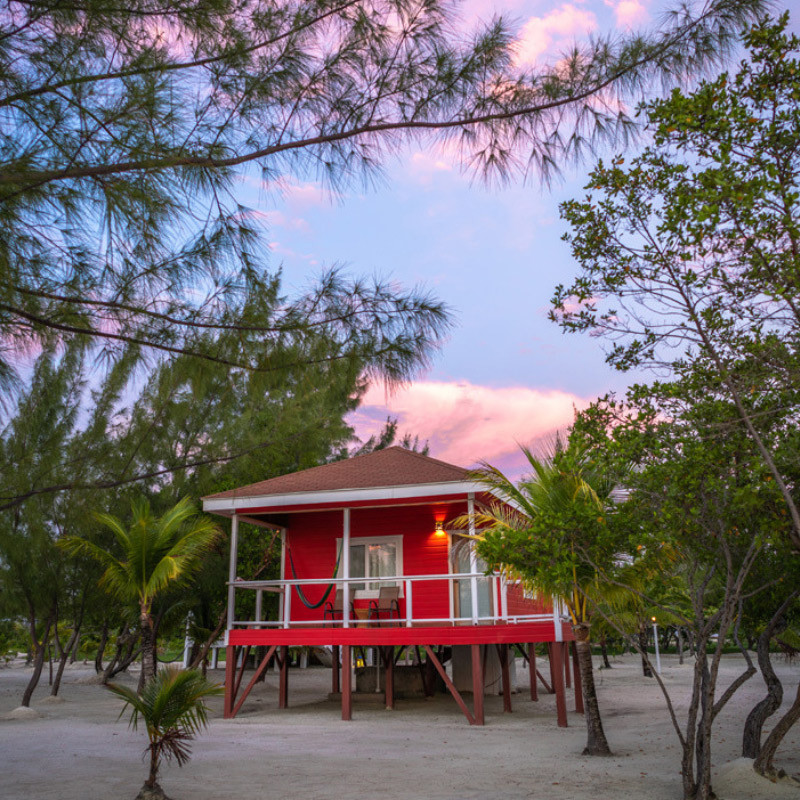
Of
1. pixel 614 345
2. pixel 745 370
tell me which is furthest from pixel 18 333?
pixel 745 370

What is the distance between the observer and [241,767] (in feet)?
29.5

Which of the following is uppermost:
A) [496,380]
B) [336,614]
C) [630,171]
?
[630,171]

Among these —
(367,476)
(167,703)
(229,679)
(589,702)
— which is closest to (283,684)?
(229,679)

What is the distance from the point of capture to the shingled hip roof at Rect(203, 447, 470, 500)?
1441 cm

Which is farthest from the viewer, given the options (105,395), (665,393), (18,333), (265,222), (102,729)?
(102,729)

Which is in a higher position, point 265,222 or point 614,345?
point 265,222

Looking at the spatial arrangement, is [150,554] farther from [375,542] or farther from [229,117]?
[229,117]

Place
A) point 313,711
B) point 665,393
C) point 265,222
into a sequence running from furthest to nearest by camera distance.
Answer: point 313,711
point 665,393
point 265,222

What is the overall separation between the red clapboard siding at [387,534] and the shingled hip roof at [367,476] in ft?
2.77

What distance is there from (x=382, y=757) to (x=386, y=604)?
528cm

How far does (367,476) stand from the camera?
1552 centimetres

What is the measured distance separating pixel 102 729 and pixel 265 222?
1033cm

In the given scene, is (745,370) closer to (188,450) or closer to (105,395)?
(188,450)

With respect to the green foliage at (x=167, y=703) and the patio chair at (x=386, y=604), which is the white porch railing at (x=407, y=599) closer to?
the patio chair at (x=386, y=604)
